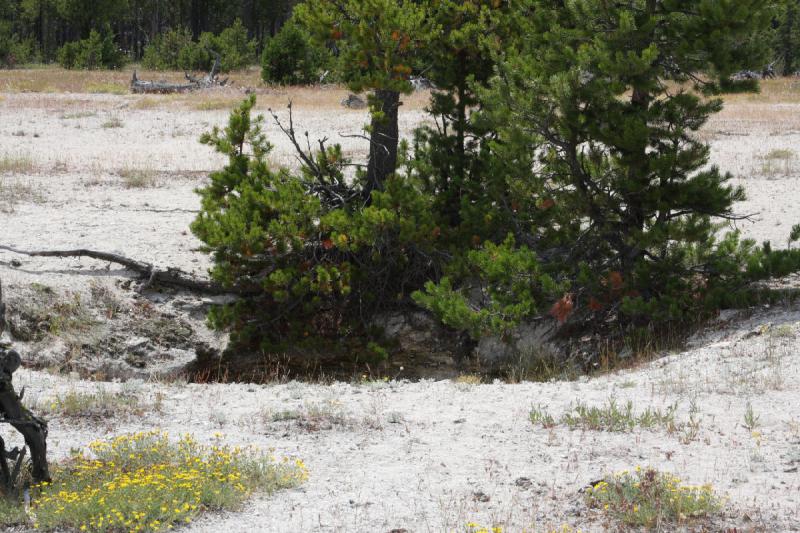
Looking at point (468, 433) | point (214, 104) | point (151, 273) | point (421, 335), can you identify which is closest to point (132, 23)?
point (214, 104)

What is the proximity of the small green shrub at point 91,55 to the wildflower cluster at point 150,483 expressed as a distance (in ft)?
183

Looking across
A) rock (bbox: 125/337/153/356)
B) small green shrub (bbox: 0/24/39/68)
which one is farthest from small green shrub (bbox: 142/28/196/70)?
rock (bbox: 125/337/153/356)

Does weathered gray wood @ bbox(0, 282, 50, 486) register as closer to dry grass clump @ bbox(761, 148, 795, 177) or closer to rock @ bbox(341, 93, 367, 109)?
dry grass clump @ bbox(761, 148, 795, 177)

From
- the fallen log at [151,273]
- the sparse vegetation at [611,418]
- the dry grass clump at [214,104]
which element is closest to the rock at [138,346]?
the fallen log at [151,273]

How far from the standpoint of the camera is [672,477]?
5188 millimetres

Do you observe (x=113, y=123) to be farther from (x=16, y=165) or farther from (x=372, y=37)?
(x=372, y=37)

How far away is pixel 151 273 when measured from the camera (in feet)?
36.6

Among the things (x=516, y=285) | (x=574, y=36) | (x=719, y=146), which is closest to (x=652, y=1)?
(x=574, y=36)

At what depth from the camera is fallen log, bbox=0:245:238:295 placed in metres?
11.1

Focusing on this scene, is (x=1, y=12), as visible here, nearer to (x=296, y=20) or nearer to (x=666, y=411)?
(x=296, y=20)

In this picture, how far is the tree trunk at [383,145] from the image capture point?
Answer: 451 inches

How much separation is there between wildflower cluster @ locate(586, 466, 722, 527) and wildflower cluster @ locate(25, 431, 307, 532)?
5.86 feet

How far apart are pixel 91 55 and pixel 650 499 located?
58362mm

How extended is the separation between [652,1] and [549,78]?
1.31 meters
